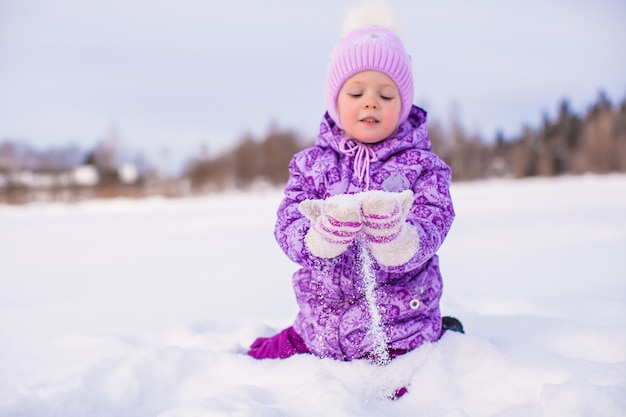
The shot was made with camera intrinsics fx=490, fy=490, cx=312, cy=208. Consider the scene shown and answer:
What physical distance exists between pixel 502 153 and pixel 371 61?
190 ft

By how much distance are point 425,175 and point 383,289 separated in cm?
45

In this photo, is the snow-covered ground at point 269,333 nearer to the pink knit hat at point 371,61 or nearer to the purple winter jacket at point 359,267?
the purple winter jacket at point 359,267

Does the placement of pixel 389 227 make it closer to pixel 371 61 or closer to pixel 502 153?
pixel 371 61

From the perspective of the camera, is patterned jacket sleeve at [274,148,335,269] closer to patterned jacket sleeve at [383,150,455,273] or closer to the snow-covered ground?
patterned jacket sleeve at [383,150,455,273]

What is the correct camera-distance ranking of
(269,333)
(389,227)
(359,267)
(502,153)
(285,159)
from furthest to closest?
(502,153), (285,159), (269,333), (359,267), (389,227)

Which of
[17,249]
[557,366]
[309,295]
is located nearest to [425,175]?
[309,295]

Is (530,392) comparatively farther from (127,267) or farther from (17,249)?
(17,249)

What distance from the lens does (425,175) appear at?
1819 millimetres

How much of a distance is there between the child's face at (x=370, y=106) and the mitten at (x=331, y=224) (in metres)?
0.52

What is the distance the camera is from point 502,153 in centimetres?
5547

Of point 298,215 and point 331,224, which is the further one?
point 298,215

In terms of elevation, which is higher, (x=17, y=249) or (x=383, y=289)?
(x=383, y=289)

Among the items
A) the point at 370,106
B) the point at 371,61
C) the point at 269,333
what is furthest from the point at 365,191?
the point at 269,333

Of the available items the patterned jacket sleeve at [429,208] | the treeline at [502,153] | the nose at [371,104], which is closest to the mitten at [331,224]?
the patterned jacket sleeve at [429,208]
